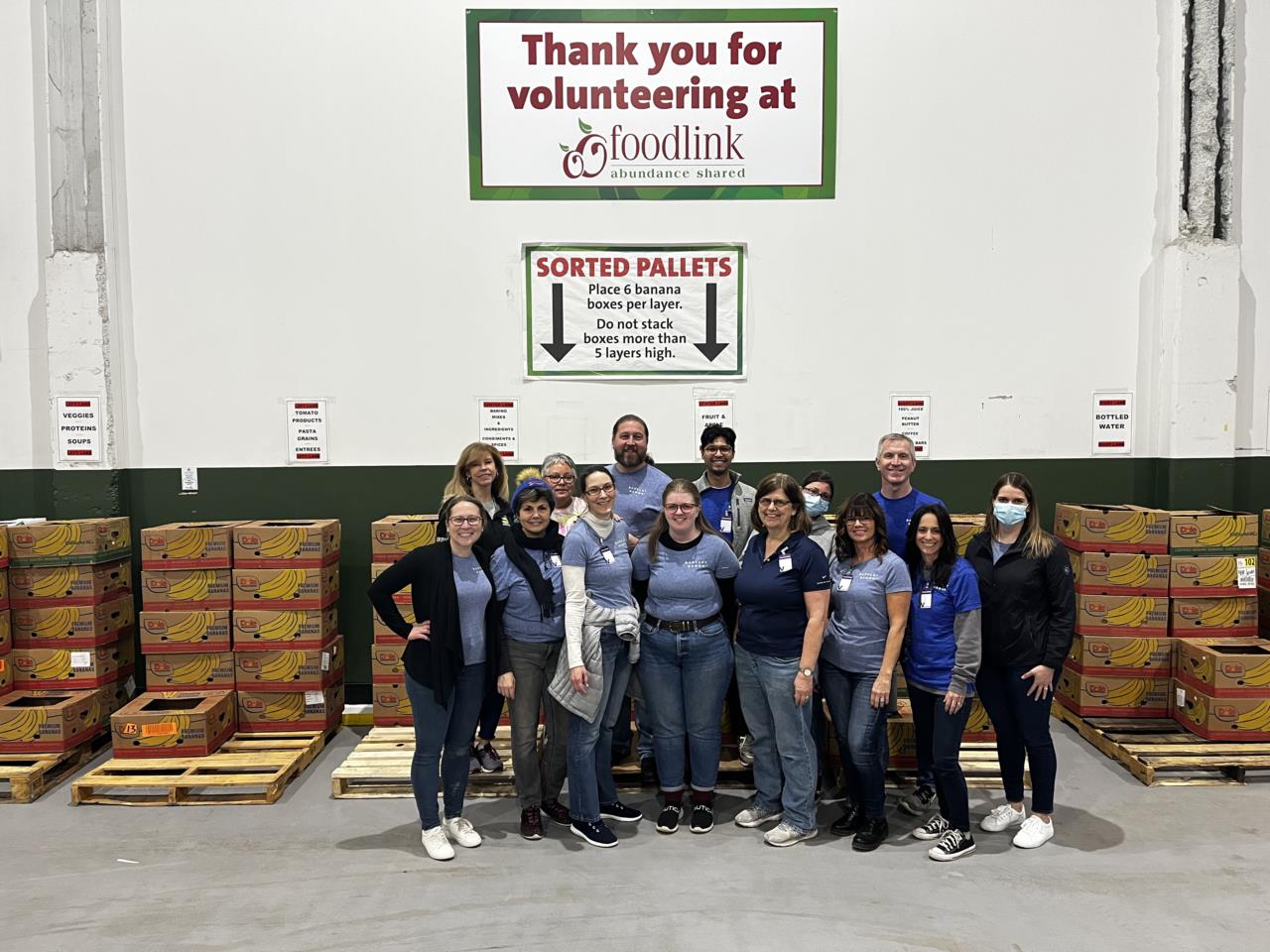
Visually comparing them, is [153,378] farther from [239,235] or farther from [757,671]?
[757,671]

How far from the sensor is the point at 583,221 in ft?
21.1

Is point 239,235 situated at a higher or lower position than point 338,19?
lower

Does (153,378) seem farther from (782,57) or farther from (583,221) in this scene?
(782,57)

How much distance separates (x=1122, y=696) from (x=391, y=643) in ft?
16.3

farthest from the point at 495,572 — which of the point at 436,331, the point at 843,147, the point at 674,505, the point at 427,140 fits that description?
the point at 843,147

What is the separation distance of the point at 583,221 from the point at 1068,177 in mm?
3709

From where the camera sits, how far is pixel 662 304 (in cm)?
645

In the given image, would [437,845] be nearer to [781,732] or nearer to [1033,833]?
[781,732]

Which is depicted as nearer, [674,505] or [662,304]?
[674,505]

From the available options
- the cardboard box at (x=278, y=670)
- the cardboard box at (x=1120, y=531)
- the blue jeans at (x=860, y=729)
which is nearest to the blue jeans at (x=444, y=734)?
the blue jeans at (x=860, y=729)

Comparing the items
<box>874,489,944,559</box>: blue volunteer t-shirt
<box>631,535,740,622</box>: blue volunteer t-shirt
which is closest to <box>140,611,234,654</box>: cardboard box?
<box>631,535,740,622</box>: blue volunteer t-shirt

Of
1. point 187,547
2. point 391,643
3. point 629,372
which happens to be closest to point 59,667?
point 187,547

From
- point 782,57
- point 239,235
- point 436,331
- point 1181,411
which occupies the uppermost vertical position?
point 782,57

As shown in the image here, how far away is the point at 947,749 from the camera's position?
157 inches
